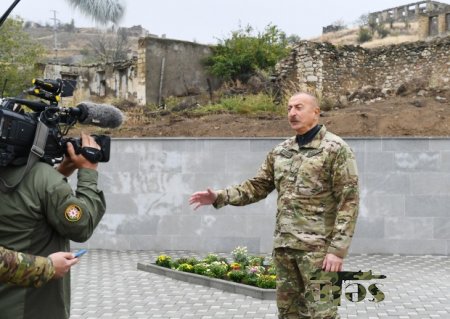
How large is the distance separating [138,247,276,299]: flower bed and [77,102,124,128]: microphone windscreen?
3.97 metres

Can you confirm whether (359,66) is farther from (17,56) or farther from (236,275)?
(17,56)

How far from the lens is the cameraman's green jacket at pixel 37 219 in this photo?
278 cm

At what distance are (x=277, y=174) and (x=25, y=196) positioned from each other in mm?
1846

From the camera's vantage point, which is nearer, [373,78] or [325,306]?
[325,306]

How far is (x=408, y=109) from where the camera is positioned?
1147cm

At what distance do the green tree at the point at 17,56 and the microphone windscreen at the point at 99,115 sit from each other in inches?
946

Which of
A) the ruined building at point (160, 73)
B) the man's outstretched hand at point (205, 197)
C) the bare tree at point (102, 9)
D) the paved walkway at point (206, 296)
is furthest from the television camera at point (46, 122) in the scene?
the ruined building at point (160, 73)

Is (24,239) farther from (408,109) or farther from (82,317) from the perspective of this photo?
(408,109)

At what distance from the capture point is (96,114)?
310 centimetres

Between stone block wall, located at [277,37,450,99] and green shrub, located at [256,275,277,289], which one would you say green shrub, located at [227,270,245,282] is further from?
stone block wall, located at [277,37,450,99]

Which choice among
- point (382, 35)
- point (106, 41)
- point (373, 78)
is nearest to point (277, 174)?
point (373, 78)

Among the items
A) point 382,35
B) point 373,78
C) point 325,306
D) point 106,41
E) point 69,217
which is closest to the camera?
point 69,217

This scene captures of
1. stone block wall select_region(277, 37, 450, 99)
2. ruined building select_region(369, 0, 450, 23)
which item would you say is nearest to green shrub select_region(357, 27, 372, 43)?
ruined building select_region(369, 0, 450, 23)

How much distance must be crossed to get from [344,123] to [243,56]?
33.5 ft
